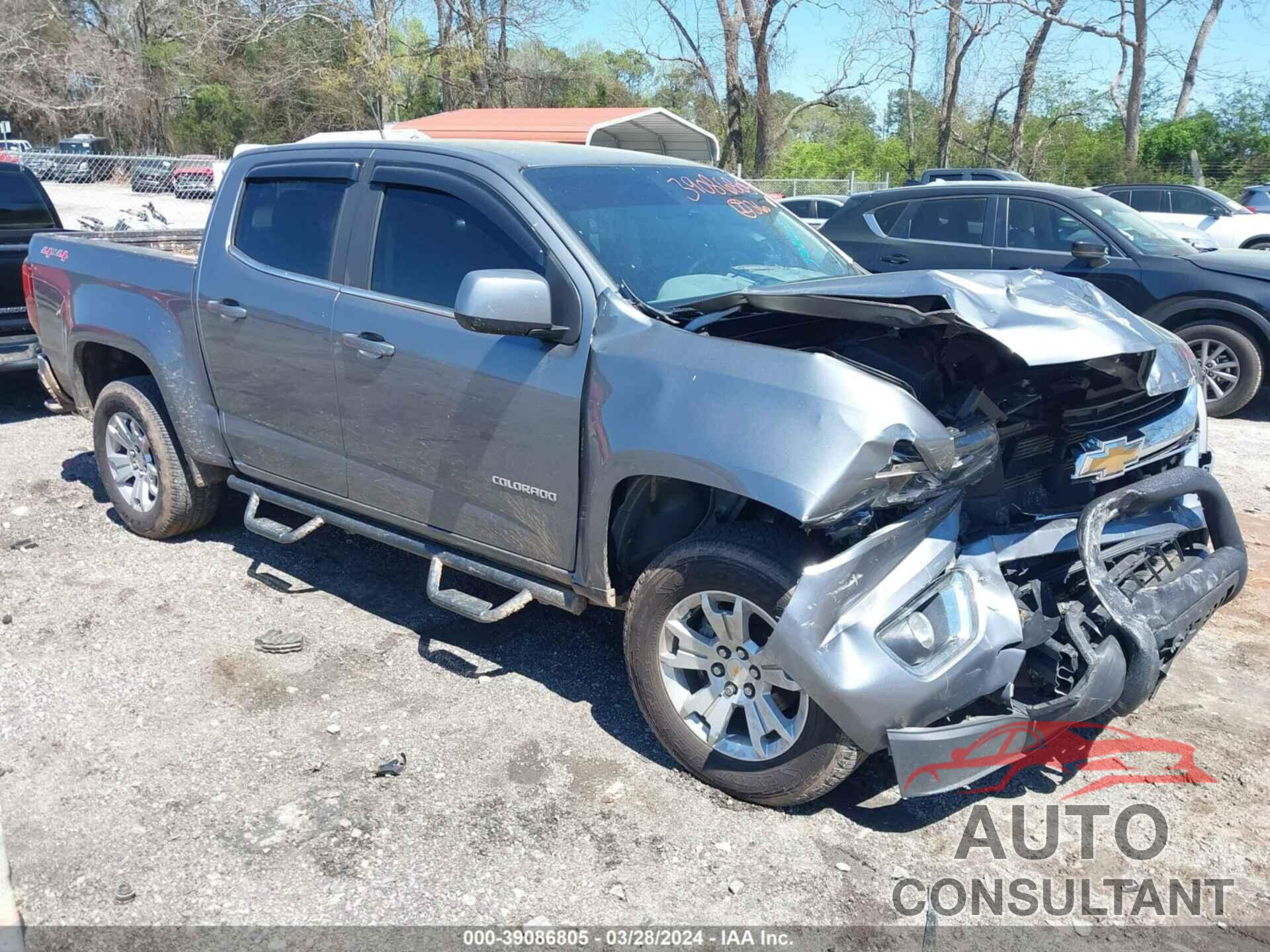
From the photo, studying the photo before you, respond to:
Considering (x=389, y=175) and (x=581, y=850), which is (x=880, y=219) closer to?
(x=389, y=175)

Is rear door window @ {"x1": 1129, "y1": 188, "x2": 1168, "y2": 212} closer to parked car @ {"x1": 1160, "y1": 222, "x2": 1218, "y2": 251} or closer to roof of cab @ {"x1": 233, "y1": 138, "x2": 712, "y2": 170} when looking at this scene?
parked car @ {"x1": 1160, "y1": 222, "x2": 1218, "y2": 251}

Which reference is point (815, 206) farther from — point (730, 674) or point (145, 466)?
point (730, 674)

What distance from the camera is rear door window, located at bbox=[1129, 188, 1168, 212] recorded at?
17953 millimetres

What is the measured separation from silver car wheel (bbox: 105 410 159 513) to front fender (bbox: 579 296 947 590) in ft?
9.87

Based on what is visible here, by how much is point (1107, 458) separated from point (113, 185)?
2170cm

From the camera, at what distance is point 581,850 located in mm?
3096

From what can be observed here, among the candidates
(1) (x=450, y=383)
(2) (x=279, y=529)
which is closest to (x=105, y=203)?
(2) (x=279, y=529)

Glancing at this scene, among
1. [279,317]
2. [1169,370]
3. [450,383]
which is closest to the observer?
[1169,370]

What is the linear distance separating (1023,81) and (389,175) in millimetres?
32438

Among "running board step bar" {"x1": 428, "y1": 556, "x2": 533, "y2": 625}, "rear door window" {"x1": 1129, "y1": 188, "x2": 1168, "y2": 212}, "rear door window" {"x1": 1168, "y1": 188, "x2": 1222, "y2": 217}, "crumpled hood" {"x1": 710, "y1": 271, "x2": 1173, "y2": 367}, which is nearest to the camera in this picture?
"crumpled hood" {"x1": 710, "y1": 271, "x2": 1173, "y2": 367}

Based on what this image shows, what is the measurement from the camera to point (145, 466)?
213 inches

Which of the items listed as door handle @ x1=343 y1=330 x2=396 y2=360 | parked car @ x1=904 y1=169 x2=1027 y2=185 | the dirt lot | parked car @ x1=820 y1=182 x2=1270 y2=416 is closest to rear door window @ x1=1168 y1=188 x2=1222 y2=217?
parked car @ x1=904 y1=169 x2=1027 y2=185

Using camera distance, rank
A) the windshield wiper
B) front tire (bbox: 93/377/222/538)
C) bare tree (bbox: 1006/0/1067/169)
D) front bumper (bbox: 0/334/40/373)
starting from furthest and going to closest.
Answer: bare tree (bbox: 1006/0/1067/169) < front bumper (bbox: 0/334/40/373) < front tire (bbox: 93/377/222/538) < the windshield wiper

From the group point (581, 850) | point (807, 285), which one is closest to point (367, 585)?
point (581, 850)
